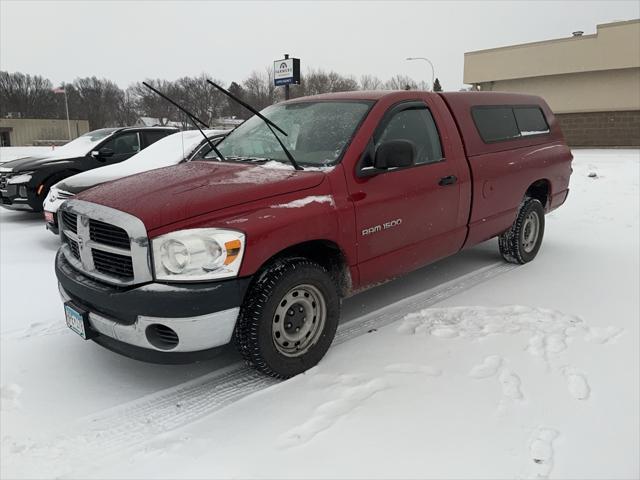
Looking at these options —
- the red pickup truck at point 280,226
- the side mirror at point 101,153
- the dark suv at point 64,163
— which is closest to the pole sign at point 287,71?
the dark suv at point 64,163

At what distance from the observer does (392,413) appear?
2932 millimetres

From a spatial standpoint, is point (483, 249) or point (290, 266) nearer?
point (290, 266)

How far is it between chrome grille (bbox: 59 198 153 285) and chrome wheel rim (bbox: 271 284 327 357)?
848mm

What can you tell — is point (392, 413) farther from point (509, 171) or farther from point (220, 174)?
point (509, 171)

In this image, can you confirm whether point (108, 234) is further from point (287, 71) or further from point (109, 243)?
point (287, 71)

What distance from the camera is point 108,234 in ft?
10.0

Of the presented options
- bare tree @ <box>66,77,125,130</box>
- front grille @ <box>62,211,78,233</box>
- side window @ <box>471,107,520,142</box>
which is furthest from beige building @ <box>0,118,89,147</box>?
front grille @ <box>62,211,78,233</box>

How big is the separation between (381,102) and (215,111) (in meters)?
19.2

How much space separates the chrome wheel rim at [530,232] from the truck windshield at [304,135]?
2.83m

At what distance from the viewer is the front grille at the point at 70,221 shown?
3402 mm

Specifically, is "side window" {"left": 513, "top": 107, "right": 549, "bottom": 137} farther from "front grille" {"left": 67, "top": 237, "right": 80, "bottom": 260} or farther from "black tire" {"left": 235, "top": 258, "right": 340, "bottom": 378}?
"front grille" {"left": 67, "top": 237, "right": 80, "bottom": 260}

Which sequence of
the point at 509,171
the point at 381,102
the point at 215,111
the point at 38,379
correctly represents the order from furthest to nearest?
the point at 215,111
the point at 509,171
the point at 381,102
the point at 38,379

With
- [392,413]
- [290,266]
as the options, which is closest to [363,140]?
[290,266]

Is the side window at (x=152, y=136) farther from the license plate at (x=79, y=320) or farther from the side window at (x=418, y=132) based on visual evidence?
the license plate at (x=79, y=320)
